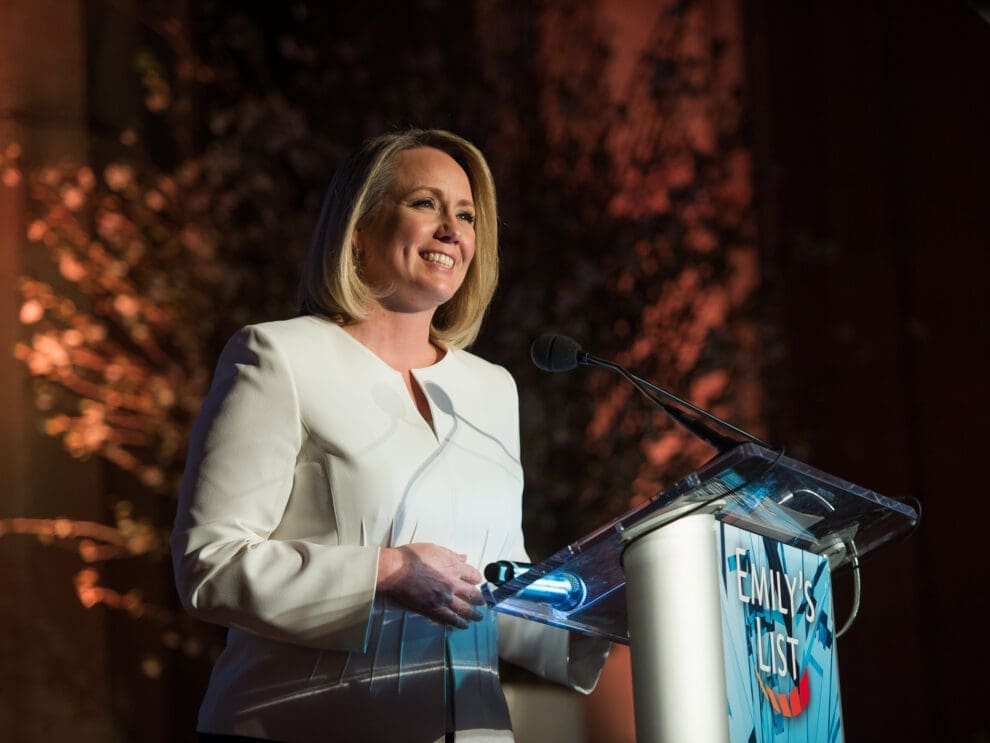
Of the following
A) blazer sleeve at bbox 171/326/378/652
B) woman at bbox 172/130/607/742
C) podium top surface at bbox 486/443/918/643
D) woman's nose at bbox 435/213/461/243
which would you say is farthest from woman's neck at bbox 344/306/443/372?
podium top surface at bbox 486/443/918/643

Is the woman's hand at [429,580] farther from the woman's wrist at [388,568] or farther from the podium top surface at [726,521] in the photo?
the podium top surface at [726,521]

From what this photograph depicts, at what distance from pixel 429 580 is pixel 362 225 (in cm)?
64

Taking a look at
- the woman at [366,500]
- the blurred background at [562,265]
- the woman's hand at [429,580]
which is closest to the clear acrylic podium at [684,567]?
the woman's hand at [429,580]

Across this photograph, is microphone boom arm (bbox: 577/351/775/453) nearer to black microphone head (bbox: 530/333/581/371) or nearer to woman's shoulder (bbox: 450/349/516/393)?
black microphone head (bbox: 530/333/581/371)

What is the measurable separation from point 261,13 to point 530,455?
88.5 inches

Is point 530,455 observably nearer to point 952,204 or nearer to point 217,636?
point 217,636

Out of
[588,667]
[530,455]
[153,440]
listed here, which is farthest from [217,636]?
[588,667]

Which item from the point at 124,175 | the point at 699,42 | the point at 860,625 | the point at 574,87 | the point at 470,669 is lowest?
the point at 470,669

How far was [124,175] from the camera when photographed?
4.23 meters

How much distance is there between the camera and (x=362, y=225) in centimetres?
202

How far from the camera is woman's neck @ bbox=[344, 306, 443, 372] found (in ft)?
6.50

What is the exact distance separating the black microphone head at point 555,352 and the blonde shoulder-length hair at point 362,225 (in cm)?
34

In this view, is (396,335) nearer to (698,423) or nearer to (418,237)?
(418,237)

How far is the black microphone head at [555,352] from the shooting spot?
1.73 metres
